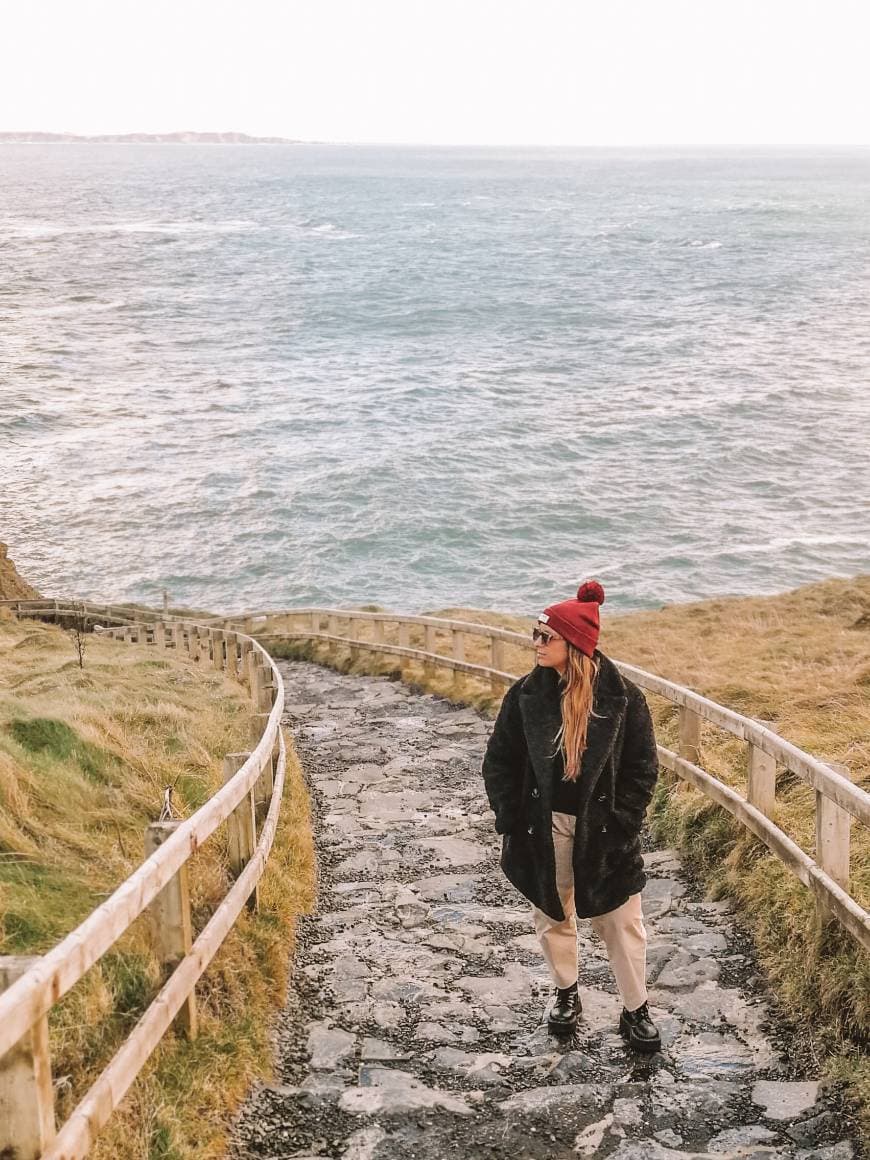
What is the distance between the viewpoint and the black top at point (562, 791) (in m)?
5.23

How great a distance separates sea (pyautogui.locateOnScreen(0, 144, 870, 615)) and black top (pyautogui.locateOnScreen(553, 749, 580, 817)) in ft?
112

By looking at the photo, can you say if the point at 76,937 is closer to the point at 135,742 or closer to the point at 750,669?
the point at 135,742

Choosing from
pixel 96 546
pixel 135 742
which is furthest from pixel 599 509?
pixel 135 742

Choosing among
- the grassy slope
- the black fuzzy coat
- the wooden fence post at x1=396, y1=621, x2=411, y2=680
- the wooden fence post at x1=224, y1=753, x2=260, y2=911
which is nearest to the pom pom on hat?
the black fuzzy coat

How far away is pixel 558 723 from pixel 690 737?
4.13 meters

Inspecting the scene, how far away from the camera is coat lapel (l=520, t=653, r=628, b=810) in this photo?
5176mm


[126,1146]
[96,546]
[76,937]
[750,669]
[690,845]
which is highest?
[76,937]

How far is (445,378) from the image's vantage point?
78062mm

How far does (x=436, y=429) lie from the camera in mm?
63906

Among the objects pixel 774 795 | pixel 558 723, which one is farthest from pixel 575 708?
pixel 774 795

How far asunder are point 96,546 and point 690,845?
137 ft

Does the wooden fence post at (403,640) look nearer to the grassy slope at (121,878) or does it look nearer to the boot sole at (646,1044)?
the grassy slope at (121,878)

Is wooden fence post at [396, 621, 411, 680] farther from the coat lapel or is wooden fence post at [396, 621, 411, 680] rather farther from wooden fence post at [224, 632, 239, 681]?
the coat lapel

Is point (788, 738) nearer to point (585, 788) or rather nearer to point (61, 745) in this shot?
point (585, 788)
